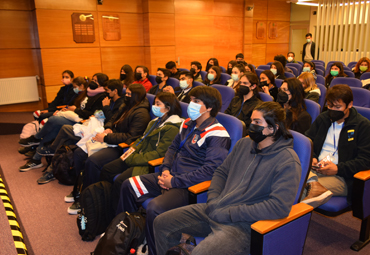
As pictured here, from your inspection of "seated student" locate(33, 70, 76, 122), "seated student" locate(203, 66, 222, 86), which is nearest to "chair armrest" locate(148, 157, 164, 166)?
"seated student" locate(33, 70, 76, 122)

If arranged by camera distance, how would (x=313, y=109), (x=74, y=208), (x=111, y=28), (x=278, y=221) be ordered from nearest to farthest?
(x=278, y=221)
(x=313, y=109)
(x=74, y=208)
(x=111, y=28)

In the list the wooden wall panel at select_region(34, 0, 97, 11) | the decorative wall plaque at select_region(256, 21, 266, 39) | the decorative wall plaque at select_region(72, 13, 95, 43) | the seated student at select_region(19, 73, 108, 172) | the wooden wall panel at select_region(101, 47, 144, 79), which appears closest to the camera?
the seated student at select_region(19, 73, 108, 172)

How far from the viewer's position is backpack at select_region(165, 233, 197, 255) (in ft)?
5.72

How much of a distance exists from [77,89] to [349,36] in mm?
8834

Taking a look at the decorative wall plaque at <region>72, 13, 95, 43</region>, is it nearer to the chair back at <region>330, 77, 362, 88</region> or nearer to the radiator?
the radiator

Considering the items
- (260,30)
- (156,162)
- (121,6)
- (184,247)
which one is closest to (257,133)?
(184,247)

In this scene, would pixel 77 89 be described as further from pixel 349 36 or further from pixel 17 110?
pixel 349 36

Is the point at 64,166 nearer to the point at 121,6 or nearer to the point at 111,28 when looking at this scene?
the point at 111,28

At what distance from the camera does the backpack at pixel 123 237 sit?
2.08 meters

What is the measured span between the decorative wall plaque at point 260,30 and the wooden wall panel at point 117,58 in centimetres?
507

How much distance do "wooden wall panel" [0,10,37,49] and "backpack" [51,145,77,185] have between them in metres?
4.89

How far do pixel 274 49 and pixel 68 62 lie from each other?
26.9ft

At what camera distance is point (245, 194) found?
1.78 metres

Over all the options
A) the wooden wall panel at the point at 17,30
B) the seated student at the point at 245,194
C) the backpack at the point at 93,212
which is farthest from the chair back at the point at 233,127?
the wooden wall panel at the point at 17,30
